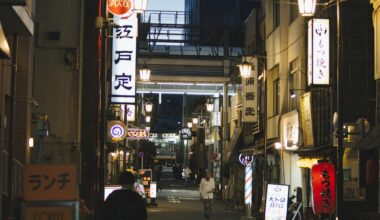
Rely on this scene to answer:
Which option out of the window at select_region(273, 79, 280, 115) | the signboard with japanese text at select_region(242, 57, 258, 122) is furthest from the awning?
the signboard with japanese text at select_region(242, 57, 258, 122)

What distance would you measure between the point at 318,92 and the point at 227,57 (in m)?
20.0

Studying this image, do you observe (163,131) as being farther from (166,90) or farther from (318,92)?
(318,92)

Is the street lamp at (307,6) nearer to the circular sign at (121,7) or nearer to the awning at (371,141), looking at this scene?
the awning at (371,141)

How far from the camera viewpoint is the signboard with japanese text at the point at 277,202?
2091 cm

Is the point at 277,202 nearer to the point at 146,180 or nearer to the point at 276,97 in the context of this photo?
the point at 276,97

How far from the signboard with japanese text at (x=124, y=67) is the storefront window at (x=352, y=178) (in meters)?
7.99

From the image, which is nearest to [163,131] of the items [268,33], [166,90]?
[166,90]

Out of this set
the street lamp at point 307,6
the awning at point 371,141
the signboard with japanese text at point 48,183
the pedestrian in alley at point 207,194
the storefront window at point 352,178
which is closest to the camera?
the signboard with japanese text at point 48,183

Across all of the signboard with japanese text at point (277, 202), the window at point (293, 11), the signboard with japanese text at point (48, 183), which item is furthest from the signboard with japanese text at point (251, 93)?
the signboard with japanese text at point (48, 183)

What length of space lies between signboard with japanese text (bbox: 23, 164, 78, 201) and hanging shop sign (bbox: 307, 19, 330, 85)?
13.7 meters

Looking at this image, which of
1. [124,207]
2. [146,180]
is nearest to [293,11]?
[146,180]

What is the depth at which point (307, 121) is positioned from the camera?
24281 mm

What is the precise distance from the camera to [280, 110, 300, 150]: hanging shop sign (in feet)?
84.2

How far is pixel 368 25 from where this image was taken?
22547 millimetres
